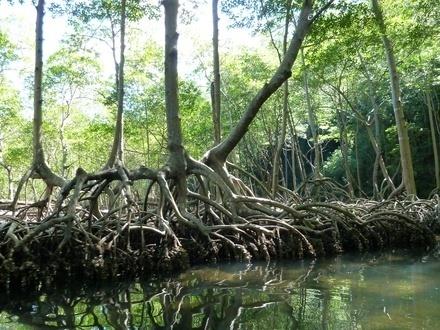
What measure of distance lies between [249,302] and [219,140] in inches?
219

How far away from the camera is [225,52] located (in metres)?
20.3

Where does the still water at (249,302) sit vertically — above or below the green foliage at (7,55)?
below

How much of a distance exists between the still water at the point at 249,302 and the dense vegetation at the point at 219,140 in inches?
23.8

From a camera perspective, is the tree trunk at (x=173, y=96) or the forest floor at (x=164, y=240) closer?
the forest floor at (x=164, y=240)

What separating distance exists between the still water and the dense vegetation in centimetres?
61

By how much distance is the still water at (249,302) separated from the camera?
135 inches

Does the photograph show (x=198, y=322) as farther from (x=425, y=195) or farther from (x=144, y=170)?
(x=425, y=195)

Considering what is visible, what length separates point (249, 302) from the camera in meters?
4.02

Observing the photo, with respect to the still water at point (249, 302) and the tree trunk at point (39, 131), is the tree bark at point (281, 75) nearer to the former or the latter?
the still water at point (249, 302)

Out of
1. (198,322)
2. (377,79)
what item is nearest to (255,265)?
(198,322)

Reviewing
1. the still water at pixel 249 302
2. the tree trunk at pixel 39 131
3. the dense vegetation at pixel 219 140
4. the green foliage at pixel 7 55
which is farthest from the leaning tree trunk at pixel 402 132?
the green foliage at pixel 7 55

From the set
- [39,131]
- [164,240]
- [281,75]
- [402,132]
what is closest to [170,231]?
[164,240]

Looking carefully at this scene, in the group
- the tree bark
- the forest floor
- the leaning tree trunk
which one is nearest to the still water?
the forest floor

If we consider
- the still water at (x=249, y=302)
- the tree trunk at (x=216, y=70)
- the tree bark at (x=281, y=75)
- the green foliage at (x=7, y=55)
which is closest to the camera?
the still water at (x=249, y=302)
